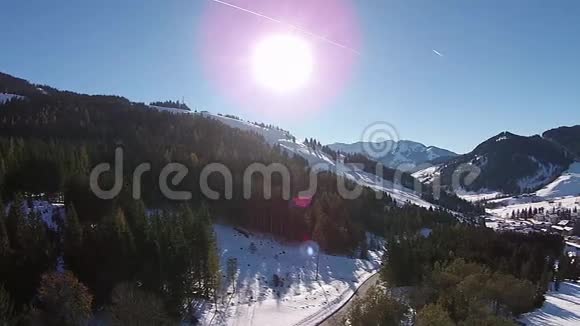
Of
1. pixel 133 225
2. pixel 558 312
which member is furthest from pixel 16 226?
pixel 558 312

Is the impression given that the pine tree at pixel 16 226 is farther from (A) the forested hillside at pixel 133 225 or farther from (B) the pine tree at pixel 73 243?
(B) the pine tree at pixel 73 243

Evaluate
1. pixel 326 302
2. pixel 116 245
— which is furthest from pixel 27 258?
pixel 326 302

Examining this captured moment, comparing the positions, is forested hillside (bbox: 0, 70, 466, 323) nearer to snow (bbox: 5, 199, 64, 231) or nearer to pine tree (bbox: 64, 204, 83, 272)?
pine tree (bbox: 64, 204, 83, 272)

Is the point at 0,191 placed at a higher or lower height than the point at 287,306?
higher

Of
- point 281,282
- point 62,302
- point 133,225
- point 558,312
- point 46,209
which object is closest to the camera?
point 62,302

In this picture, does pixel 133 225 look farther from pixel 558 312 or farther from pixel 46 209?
pixel 558 312

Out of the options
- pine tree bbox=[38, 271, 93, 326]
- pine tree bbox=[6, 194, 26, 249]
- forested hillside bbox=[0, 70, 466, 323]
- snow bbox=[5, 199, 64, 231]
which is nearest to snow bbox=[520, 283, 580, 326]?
forested hillside bbox=[0, 70, 466, 323]

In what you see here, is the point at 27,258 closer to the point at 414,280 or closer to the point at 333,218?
the point at 414,280
